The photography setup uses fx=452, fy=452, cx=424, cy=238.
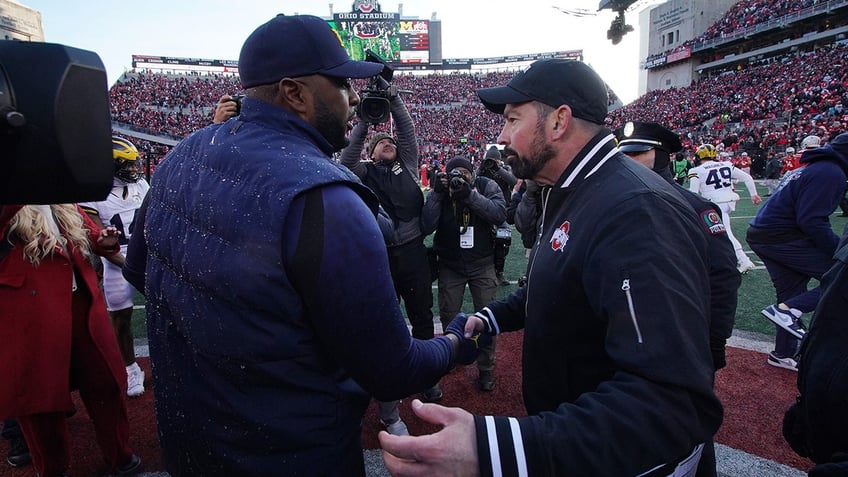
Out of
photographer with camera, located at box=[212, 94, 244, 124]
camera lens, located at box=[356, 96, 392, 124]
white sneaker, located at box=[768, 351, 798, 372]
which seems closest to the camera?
photographer with camera, located at box=[212, 94, 244, 124]

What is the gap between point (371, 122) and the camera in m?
3.41

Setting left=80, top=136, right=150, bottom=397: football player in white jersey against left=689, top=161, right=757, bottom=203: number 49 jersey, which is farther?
left=689, top=161, right=757, bottom=203: number 49 jersey

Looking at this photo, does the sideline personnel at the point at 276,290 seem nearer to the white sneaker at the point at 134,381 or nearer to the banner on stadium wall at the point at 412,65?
the white sneaker at the point at 134,381

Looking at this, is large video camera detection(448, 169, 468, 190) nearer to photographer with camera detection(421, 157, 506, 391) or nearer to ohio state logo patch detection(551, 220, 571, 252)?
photographer with camera detection(421, 157, 506, 391)

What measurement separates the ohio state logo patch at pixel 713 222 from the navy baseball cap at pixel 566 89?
1513 millimetres

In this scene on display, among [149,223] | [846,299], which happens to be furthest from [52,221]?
[846,299]

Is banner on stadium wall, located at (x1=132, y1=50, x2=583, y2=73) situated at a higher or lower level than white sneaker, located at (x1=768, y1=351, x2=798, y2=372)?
higher

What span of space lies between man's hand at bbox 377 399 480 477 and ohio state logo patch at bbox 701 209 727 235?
237 cm

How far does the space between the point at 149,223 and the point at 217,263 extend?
0.47 meters

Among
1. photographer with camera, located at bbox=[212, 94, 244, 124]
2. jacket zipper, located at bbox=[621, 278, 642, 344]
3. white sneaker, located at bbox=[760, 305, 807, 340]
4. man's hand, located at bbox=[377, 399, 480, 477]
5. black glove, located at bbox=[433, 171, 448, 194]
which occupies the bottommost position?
white sneaker, located at bbox=[760, 305, 807, 340]

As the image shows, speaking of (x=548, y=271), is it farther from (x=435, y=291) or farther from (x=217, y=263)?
(x=435, y=291)

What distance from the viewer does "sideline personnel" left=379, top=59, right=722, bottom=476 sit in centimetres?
95

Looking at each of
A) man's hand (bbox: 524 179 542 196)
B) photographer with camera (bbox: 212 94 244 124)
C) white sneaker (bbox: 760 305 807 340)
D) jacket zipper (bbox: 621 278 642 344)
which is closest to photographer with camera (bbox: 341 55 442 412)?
man's hand (bbox: 524 179 542 196)

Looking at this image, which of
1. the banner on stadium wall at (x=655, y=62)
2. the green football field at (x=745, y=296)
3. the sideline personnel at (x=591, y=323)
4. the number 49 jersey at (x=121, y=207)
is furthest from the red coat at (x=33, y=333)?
the banner on stadium wall at (x=655, y=62)
